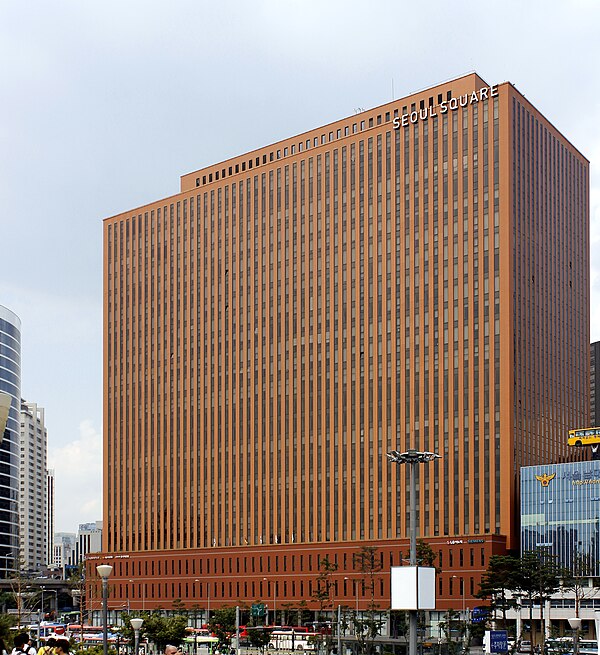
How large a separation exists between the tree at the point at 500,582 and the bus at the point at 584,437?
2043 centimetres

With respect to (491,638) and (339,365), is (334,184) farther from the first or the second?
(491,638)

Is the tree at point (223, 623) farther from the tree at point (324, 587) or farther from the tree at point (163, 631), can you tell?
the tree at point (163, 631)

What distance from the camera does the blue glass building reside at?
11988cm

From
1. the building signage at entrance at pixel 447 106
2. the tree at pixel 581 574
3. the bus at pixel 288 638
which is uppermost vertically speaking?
the building signage at entrance at pixel 447 106

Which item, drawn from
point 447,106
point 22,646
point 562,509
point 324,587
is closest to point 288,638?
point 324,587

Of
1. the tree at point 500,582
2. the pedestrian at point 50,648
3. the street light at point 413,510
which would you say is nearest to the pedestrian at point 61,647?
the pedestrian at point 50,648

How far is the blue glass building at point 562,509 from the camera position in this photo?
11988 cm

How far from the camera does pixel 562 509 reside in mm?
121500

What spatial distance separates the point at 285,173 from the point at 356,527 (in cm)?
4923

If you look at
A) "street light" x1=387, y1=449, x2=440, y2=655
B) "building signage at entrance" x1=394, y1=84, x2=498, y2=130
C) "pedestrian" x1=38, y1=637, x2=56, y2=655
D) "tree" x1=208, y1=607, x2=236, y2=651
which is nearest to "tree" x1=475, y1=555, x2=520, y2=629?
"tree" x1=208, y1=607, x2=236, y2=651

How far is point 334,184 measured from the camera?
147 m

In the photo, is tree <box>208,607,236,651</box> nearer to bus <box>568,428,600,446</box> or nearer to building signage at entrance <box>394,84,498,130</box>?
bus <box>568,428,600,446</box>

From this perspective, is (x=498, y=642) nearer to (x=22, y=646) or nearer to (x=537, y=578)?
(x=537, y=578)

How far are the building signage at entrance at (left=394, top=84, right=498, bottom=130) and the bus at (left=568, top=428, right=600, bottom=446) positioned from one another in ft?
134
